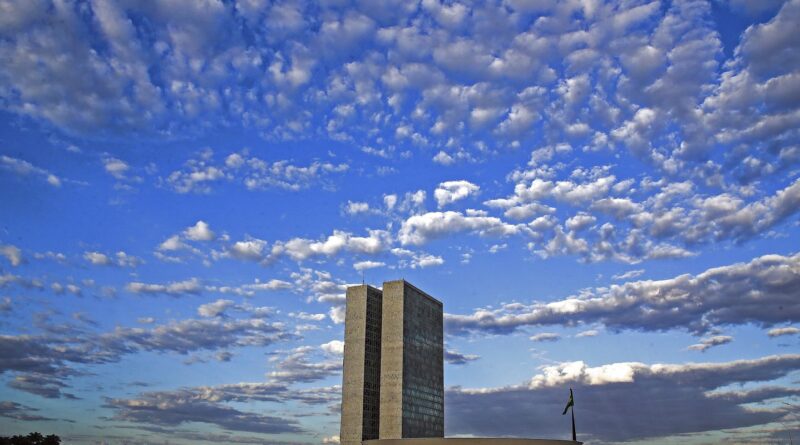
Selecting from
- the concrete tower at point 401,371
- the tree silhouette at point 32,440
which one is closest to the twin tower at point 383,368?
the concrete tower at point 401,371

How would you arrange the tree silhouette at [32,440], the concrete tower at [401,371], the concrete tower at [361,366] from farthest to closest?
the concrete tower at [401,371], the concrete tower at [361,366], the tree silhouette at [32,440]

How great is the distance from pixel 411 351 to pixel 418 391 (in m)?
11.1

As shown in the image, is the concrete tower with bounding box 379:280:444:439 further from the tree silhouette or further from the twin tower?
the tree silhouette

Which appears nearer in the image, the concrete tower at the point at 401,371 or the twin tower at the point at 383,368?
the twin tower at the point at 383,368

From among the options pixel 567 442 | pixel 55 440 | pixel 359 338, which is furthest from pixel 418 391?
pixel 55 440

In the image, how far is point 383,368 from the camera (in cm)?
18675

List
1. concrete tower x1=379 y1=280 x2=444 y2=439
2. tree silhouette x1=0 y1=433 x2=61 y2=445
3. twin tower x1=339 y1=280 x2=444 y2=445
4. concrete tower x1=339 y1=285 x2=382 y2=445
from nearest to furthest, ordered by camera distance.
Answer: tree silhouette x1=0 y1=433 x2=61 y2=445 → concrete tower x1=339 y1=285 x2=382 y2=445 → twin tower x1=339 y1=280 x2=444 y2=445 → concrete tower x1=379 y1=280 x2=444 y2=439

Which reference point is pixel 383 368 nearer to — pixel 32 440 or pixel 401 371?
pixel 401 371

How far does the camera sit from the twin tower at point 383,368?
181 metres

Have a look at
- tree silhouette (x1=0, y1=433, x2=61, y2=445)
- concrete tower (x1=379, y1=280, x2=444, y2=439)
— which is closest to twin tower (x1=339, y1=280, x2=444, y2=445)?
concrete tower (x1=379, y1=280, x2=444, y2=439)

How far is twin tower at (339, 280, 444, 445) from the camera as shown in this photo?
181 meters

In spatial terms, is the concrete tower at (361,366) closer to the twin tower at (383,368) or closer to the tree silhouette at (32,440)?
the twin tower at (383,368)

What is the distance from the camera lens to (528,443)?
571 ft

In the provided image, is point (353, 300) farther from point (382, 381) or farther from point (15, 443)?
point (15, 443)
